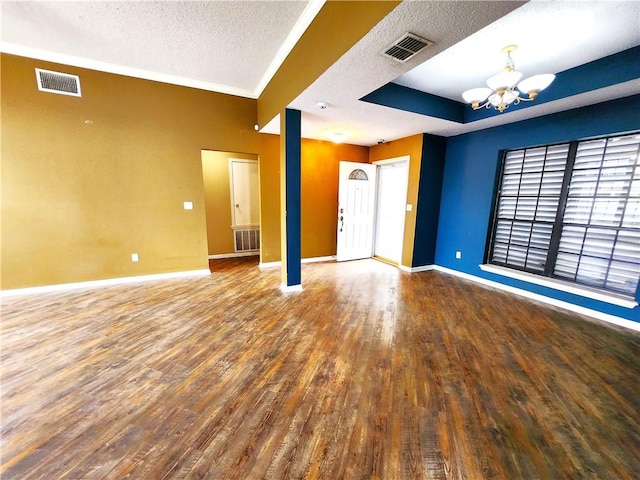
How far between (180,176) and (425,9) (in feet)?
12.5

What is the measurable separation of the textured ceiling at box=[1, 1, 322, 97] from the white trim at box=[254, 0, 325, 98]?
2 cm

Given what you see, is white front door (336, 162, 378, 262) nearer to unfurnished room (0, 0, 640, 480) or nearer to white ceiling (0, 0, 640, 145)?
unfurnished room (0, 0, 640, 480)

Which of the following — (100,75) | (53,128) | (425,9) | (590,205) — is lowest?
(590,205)

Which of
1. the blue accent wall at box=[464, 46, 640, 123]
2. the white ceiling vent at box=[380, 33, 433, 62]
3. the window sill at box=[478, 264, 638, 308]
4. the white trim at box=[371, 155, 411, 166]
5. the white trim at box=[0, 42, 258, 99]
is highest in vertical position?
the white trim at box=[0, 42, 258, 99]

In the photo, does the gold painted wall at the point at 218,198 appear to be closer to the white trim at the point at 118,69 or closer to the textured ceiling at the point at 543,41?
the white trim at the point at 118,69

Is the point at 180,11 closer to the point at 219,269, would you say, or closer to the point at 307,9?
the point at 307,9

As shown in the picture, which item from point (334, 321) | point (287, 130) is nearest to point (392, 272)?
point (334, 321)

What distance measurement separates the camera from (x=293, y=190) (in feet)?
11.5

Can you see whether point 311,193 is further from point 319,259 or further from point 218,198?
point 218,198

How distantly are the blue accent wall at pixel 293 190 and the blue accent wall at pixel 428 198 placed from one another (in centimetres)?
237

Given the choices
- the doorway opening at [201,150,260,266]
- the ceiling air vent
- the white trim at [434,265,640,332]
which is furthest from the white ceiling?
the white trim at [434,265,640,332]

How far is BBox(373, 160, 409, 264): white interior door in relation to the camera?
16.4 feet

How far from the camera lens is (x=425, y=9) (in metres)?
1.51

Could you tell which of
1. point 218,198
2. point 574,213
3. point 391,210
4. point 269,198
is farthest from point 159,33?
point 574,213
